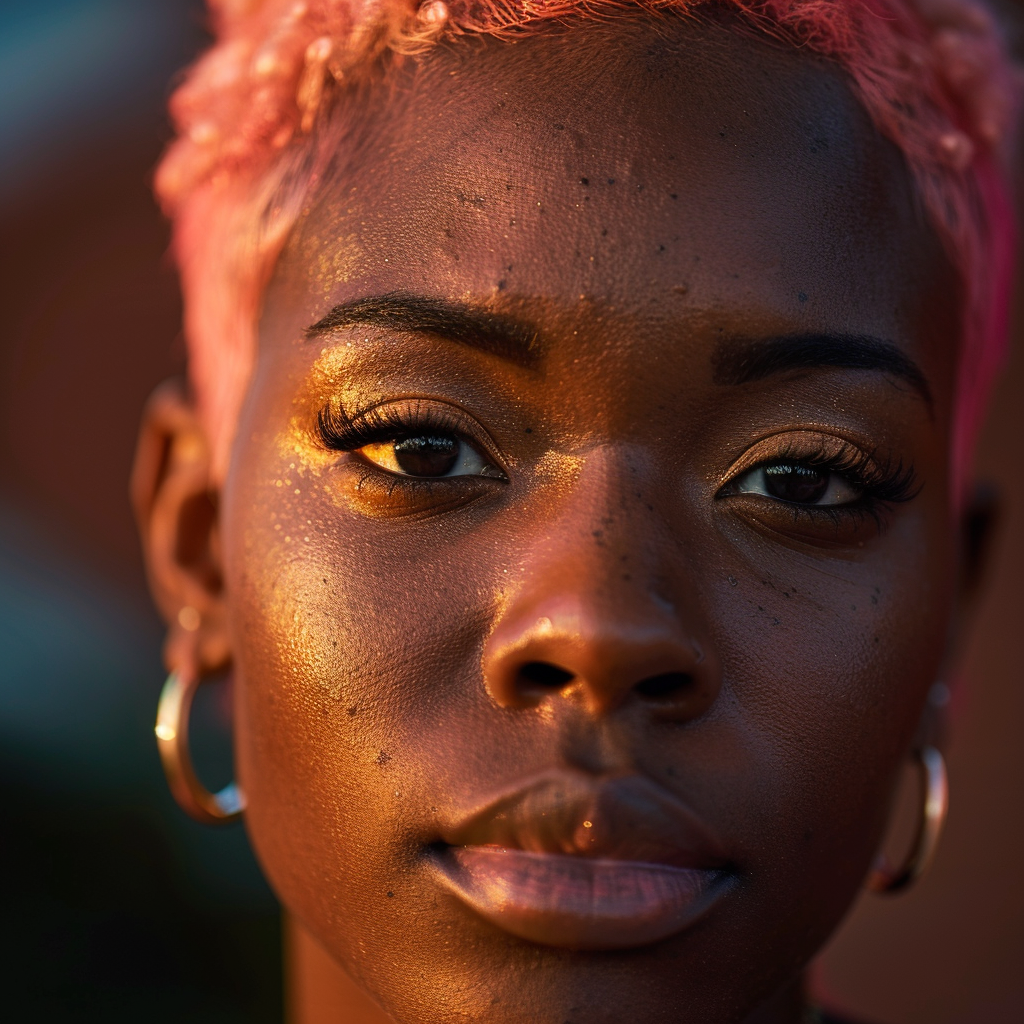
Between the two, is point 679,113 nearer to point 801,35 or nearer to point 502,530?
point 801,35

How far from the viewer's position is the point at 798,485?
1.43 metres

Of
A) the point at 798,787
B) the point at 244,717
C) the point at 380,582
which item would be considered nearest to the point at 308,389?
the point at 380,582

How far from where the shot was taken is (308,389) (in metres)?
1.45

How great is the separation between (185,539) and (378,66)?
80 cm

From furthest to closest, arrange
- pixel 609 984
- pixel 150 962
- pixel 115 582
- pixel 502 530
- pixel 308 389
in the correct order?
pixel 115 582
pixel 150 962
pixel 308 389
pixel 502 530
pixel 609 984

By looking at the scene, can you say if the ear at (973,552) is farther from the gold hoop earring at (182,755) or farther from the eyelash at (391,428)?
the gold hoop earring at (182,755)

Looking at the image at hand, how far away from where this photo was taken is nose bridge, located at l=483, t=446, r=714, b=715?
1202mm

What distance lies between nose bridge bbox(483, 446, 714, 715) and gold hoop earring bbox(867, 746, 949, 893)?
645 millimetres

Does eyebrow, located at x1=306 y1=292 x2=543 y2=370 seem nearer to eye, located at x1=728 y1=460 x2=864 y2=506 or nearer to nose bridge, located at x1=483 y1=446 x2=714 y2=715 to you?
nose bridge, located at x1=483 y1=446 x2=714 y2=715

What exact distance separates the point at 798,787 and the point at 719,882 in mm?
143

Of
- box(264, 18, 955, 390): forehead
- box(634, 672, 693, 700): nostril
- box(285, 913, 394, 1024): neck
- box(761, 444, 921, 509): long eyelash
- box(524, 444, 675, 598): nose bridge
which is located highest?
box(264, 18, 955, 390): forehead

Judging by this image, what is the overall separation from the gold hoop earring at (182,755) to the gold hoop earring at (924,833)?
0.97 m

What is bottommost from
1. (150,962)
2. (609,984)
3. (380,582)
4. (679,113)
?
(150,962)

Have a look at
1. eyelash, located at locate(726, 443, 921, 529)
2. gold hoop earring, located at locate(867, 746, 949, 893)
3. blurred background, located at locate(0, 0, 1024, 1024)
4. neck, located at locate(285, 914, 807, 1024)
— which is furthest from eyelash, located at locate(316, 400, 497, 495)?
blurred background, located at locate(0, 0, 1024, 1024)
